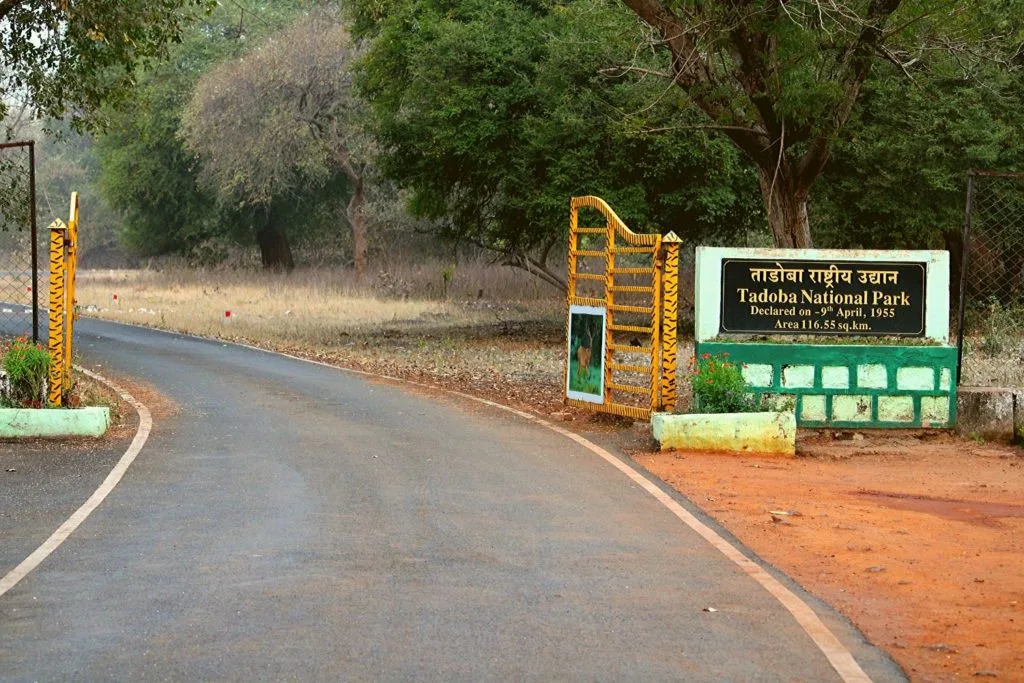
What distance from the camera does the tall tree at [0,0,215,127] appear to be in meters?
22.6

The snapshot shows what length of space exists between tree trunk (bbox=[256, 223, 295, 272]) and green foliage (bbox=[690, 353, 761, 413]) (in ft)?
153

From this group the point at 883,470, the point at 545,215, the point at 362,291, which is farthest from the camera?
the point at 362,291

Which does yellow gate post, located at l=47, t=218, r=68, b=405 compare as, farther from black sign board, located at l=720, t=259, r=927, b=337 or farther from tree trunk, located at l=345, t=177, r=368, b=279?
tree trunk, located at l=345, t=177, r=368, b=279

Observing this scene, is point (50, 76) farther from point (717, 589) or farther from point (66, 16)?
point (717, 589)

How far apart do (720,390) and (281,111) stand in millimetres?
37076

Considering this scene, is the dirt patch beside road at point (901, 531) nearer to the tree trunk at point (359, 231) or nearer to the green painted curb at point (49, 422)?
the green painted curb at point (49, 422)

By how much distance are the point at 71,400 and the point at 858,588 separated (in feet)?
33.8

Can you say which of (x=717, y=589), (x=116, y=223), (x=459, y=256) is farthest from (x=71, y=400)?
(x=116, y=223)

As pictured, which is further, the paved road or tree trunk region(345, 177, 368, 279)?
tree trunk region(345, 177, 368, 279)

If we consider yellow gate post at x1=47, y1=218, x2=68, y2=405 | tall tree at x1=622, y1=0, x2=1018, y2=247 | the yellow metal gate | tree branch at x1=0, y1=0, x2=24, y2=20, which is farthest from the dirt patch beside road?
tree branch at x1=0, y1=0, x2=24, y2=20

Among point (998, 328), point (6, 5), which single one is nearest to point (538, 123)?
point (998, 328)

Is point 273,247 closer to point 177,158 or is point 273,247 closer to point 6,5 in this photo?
point 177,158

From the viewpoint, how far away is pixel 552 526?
33.4 ft

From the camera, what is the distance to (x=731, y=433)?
14.8m
